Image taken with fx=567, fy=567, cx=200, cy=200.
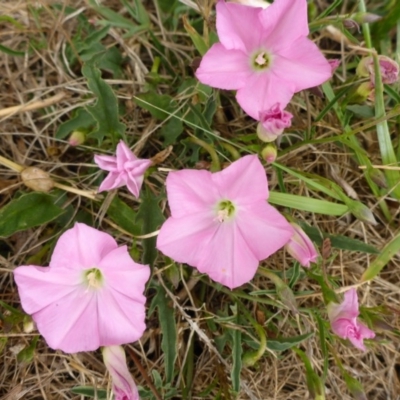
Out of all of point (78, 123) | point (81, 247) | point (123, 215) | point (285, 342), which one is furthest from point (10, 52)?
point (285, 342)

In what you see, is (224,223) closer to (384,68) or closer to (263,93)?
(263,93)

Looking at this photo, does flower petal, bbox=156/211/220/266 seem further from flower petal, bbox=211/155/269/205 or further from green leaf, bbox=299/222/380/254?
green leaf, bbox=299/222/380/254

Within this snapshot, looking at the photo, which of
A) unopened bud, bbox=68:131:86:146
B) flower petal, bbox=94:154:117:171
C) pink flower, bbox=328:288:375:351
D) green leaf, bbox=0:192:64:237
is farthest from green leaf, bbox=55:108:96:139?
pink flower, bbox=328:288:375:351

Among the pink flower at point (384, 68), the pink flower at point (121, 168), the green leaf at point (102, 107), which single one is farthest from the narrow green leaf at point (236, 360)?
the pink flower at point (384, 68)

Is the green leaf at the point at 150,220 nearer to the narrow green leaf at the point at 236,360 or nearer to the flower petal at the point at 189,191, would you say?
the flower petal at the point at 189,191

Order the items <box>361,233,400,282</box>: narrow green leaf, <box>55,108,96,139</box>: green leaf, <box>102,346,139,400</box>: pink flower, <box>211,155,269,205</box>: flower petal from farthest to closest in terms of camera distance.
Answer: <box>55,108,96,139</box>: green leaf
<box>361,233,400,282</box>: narrow green leaf
<box>102,346,139,400</box>: pink flower
<box>211,155,269,205</box>: flower petal

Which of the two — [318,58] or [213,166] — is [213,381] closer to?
[213,166]
